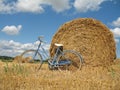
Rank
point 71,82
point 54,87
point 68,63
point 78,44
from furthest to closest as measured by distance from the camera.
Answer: point 78,44
point 68,63
point 71,82
point 54,87

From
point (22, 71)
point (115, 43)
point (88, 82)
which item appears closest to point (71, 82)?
point (88, 82)

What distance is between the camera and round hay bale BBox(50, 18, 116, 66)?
15406mm

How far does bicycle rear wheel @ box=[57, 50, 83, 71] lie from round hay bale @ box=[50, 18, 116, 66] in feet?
1.22

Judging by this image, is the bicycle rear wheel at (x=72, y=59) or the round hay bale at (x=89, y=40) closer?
the bicycle rear wheel at (x=72, y=59)

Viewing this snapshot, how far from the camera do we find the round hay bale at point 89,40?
1541 cm

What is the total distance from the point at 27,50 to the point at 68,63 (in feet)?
6.11

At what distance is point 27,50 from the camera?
50.5 feet

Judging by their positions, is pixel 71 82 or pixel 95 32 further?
pixel 95 32

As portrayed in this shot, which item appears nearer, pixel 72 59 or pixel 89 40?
A: pixel 72 59

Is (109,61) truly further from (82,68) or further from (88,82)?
(88,82)

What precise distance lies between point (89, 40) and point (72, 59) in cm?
112

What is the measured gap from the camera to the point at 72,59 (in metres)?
15.5

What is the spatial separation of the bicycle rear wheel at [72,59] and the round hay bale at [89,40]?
373 mm

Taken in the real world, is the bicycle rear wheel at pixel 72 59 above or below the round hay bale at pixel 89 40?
below
